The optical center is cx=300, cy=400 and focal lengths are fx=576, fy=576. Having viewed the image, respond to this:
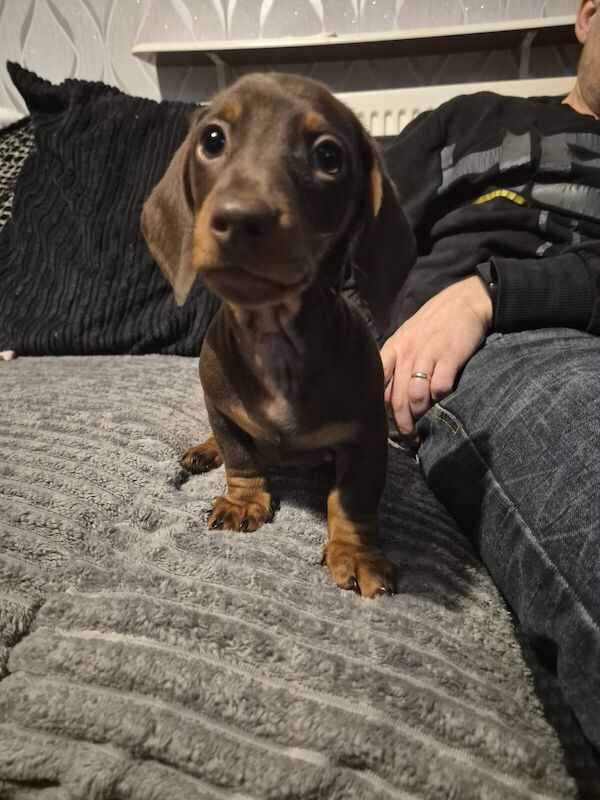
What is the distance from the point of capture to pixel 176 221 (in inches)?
41.6

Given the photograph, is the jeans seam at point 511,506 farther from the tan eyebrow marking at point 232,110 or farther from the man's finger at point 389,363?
the tan eyebrow marking at point 232,110

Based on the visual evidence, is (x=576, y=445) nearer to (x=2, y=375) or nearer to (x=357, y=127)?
(x=357, y=127)

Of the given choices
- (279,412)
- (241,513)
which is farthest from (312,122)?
(241,513)

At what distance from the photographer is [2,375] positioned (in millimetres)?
1779

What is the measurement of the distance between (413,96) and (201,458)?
1828 mm

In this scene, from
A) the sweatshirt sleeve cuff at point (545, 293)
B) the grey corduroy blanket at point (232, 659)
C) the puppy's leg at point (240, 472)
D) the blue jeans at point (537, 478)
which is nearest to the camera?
the grey corduroy blanket at point (232, 659)

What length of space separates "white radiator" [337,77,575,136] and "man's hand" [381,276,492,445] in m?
1.24

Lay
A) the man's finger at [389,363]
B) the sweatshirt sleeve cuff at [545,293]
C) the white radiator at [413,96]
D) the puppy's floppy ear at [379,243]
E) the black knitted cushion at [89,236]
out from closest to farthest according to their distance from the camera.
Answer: the puppy's floppy ear at [379,243] → the sweatshirt sleeve cuff at [545,293] → the man's finger at [389,363] → the black knitted cushion at [89,236] → the white radiator at [413,96]

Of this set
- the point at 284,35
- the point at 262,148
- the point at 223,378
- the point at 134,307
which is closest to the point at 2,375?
the point at 134,307

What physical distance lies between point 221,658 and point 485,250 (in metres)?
1.21

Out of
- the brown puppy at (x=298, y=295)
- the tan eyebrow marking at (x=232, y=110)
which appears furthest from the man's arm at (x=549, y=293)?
the tan eyebrow marking at (x=232, y=110)

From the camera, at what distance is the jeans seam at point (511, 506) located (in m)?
0.79

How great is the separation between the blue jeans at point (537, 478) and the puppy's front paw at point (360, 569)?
0.65ft

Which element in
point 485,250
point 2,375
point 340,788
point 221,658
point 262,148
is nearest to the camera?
point 340,788
